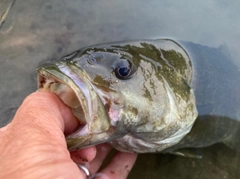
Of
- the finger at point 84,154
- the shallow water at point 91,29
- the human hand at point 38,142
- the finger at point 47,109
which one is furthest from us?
the shallow water at point 91,29

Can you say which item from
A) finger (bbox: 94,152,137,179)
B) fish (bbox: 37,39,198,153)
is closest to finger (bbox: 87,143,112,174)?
finger (bbox: 94,152,137,179)

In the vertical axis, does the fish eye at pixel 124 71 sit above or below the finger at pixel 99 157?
above

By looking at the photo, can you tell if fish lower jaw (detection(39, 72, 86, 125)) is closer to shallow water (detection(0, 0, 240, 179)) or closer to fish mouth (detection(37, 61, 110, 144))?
fish mouth (detection(37, 61, 110, 144))

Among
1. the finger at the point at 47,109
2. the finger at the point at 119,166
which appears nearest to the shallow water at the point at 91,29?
the finger at the point at 119,166

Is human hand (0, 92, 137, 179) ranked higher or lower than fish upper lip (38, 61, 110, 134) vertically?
lower

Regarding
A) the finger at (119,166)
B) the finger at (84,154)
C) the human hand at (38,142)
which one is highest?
the human hand at (38,142)

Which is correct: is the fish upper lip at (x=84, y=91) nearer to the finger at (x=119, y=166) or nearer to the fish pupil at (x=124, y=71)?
the fish pupil at (x=124, y=71)
